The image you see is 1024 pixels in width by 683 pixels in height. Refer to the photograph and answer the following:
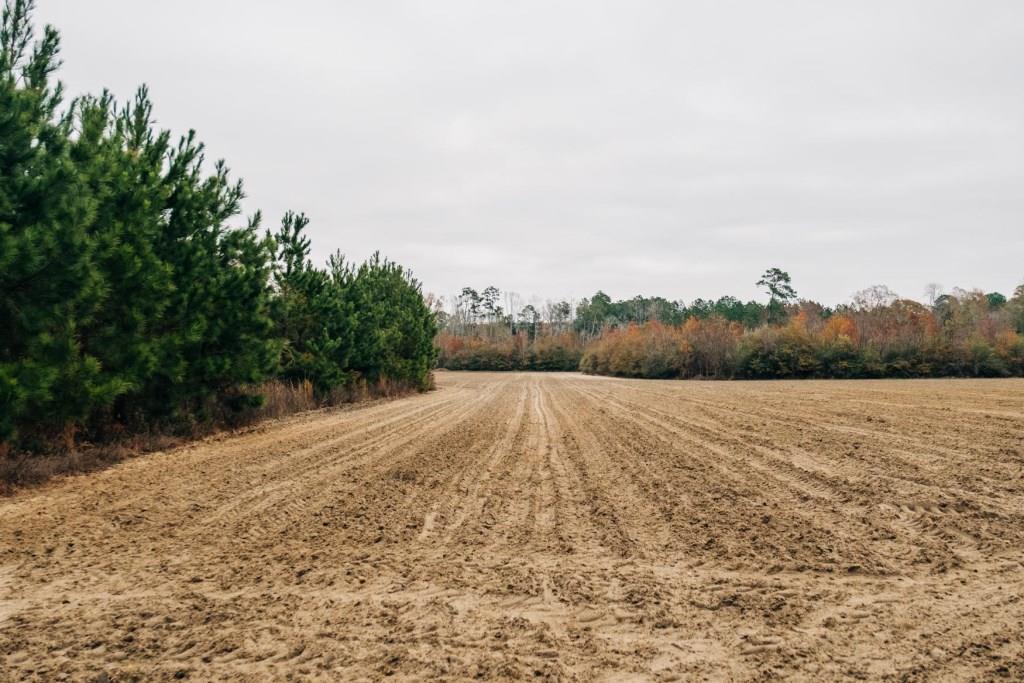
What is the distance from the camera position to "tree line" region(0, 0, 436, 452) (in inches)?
304

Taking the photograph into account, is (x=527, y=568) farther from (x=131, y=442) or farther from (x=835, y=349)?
(x=835, y=349)

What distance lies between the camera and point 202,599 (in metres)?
4.07

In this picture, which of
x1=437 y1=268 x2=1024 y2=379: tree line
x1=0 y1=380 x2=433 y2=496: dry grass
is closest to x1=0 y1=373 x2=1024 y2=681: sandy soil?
x1=0 y1=380 x2=433 y2=496: dry grass

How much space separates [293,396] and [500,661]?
16706mm

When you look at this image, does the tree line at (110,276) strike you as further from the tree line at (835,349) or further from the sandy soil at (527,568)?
the tree line at (835,349)

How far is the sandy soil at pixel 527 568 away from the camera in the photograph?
129 inches

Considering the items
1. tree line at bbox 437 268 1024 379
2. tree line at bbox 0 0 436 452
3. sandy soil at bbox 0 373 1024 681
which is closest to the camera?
sandy soil at bbox 0 373 1024 681

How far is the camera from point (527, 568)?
15.3 feet

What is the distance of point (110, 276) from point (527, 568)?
8652 millimetres

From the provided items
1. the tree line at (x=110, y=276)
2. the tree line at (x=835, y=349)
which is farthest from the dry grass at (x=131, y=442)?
the tree line at (x=835, y=349)

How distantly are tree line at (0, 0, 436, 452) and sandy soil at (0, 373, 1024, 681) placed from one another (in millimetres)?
1430

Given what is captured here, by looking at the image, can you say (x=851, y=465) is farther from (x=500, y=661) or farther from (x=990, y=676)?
(x=500, y=661)

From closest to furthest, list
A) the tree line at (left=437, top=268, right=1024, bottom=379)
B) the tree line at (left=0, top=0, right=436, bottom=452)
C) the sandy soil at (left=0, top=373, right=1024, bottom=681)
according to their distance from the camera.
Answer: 1. the sandy soil at (left=0, top=373, right=1024, bottom=681)
2. the tree line at (left=0, top=0, right=436, bottom=452)
3. the tree line at (left=437, top=268, right=1024, bottom=379)

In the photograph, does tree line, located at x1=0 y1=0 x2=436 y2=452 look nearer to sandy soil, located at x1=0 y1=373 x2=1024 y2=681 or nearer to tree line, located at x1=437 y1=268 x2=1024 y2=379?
sandy soil, located at x1=0 y1=373 x2=1024 y2=681
